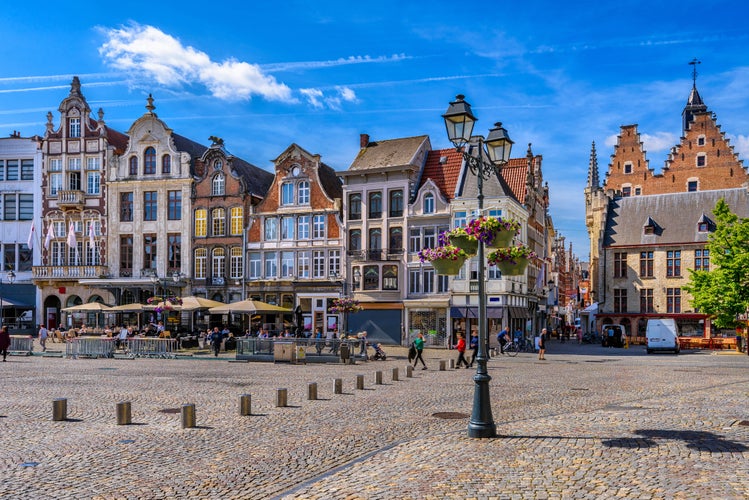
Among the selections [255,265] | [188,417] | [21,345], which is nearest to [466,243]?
[188,417]

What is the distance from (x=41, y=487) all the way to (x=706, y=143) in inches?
2466

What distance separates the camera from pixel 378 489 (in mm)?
8414

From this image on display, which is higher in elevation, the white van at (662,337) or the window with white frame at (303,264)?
the window with white frame at (303,264)

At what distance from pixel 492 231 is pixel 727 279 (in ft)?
106

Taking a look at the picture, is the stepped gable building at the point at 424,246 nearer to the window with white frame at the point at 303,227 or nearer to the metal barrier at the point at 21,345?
the window with white frame at the point at 303,227

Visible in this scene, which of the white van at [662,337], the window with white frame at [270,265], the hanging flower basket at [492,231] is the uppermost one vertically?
the window with white frame at [270,265]

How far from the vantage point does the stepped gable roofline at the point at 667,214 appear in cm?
5566

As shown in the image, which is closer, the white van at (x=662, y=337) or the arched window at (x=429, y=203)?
the white van at (x=662, y=337)

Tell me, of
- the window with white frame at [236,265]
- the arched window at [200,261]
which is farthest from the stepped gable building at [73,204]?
the window with white frame at [236,265]

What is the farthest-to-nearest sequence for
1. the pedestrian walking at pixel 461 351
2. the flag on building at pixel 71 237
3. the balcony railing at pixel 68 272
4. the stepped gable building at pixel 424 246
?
the balcony railing at pixel 68 272 → the flag on building at pixel 71 237 → the stepped gable building at pixel 424 246 → the pedestrian walking at pixel 461 351

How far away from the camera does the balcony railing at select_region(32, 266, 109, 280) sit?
50.9 meters

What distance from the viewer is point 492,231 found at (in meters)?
13.0

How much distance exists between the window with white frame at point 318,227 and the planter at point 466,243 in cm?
3476

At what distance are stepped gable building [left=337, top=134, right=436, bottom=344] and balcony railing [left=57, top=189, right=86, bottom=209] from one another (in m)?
19.2
